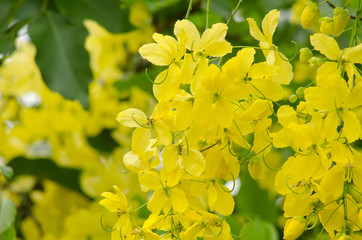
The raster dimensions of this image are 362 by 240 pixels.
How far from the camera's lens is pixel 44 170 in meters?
1.22

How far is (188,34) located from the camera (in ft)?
1.79

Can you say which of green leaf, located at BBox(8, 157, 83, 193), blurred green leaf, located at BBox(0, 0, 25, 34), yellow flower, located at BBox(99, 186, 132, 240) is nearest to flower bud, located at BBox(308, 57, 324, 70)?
yellow flower, located at BBox(99, 186, 132, 240)

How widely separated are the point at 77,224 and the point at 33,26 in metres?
0.41

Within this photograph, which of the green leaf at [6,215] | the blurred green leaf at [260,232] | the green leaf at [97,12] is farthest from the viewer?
the green leaf at [97,12]

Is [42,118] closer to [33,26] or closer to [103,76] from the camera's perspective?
[103,76]

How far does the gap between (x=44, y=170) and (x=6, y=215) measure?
50 centimetres

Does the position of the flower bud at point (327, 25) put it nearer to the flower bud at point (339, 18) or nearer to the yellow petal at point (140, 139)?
the flower bud at point (339, 18)

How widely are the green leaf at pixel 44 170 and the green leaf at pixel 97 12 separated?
363 millimetres

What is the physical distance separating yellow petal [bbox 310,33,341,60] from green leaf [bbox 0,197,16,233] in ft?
1.48

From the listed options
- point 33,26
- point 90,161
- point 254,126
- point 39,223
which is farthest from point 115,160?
point 254,126

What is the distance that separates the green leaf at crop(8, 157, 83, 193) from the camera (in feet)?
3.96

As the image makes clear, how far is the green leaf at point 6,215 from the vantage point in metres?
0.72

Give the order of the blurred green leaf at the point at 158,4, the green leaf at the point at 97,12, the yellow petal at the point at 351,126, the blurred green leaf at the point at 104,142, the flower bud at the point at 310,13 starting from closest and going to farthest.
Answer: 1. the yellow petal at the point at 351,126
2. the flower bud at the point at 310,13
3. the green leaf at the point at 97,12
4. the blurred green leaf at the point at 158,4
5. the blurred green leaf at the point at 104,142

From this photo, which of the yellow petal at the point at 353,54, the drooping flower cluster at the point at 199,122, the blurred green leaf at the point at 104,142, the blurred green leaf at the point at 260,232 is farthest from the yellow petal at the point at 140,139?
the blurred green leaf at the point at 104,142
